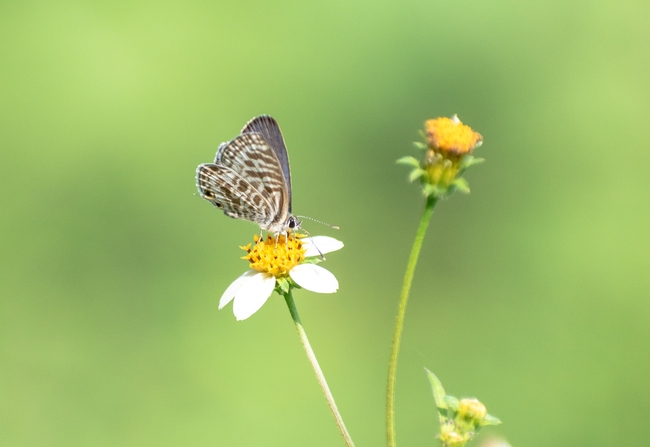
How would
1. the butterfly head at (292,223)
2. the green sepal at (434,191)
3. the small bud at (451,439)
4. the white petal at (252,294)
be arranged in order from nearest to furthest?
the small bud at (451,439) → the green sepal at (434,191) → the white petal at (252,294) → the butterfly head at (292,223)

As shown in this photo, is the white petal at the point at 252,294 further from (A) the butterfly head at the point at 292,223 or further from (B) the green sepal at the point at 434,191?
(B) the green sepal at the point at 434,191

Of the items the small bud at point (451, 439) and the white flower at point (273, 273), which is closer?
the small bud at point (451, 439)

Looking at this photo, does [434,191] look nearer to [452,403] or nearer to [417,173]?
[417,173]

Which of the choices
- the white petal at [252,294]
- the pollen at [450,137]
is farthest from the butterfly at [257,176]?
the pollen at [450,137]

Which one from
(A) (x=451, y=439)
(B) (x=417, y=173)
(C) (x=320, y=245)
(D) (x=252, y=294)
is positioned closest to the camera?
(A) (x=451, y=439)

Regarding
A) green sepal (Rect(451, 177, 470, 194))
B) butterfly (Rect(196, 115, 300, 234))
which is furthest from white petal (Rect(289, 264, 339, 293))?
green sepal (Rect(451, 177, 470, 194))

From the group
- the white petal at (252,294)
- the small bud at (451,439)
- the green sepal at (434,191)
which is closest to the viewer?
A: the small bud at (451,439)

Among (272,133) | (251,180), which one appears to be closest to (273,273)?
(251,180)
